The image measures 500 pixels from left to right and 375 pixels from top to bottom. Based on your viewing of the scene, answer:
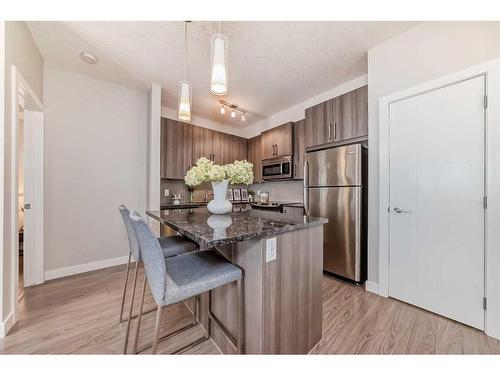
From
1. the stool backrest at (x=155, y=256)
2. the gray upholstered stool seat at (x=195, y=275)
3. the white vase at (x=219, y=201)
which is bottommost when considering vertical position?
the gray upholstered stool seat at (x=195, y=275)

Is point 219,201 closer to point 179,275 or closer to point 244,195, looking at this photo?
point 179,275

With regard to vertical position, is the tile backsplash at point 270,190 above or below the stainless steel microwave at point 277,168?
below

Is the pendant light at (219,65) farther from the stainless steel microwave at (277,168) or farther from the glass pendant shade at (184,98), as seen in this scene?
the stainless steel microwave at (277,168)

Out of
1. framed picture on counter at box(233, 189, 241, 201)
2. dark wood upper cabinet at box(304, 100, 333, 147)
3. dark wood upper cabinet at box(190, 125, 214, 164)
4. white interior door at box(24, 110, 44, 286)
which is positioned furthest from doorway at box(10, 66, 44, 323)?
dark wood upper cabinet at box(304, 100, 333, 147)

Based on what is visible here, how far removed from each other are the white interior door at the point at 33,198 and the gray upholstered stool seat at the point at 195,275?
2.16 metres

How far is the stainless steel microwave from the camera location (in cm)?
356

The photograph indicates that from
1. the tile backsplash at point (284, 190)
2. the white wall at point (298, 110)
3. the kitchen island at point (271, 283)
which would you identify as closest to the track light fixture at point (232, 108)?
the white wall at point (298, 110)

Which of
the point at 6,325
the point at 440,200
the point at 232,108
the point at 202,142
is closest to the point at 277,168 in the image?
the point at 232,108

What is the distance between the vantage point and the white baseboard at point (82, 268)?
248 cm

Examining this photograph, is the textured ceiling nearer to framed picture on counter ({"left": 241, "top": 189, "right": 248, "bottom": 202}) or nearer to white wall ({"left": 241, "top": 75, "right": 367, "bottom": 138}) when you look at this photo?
white wall ({"left": 241, "top": 75, "right": 367, "bottom": 138})

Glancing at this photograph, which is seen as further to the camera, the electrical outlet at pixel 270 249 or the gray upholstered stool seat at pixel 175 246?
the gray upholstered stool seat at pixel 175 246

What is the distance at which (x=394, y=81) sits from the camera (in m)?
2.06

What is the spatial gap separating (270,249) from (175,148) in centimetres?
296

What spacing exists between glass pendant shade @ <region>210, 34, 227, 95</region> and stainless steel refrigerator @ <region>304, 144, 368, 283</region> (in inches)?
67.8
